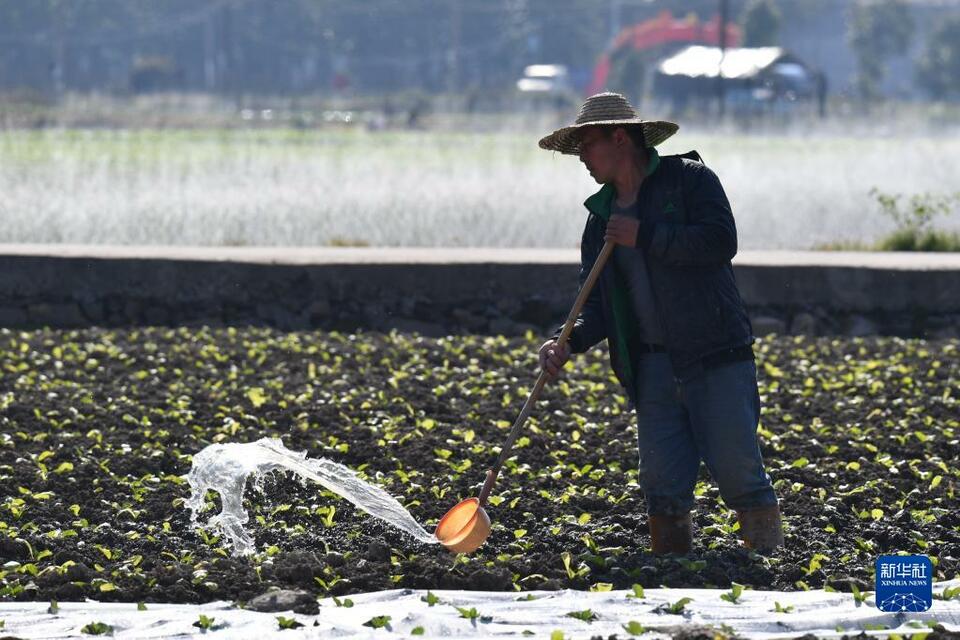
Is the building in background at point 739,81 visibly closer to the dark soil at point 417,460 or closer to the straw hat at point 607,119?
the dark soil at point 417,460

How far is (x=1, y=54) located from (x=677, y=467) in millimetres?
71954

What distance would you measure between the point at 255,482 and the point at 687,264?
200 cm

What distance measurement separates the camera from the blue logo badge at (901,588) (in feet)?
13.9

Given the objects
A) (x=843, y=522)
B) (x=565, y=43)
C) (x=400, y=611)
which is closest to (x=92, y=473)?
(x=400, y=611)

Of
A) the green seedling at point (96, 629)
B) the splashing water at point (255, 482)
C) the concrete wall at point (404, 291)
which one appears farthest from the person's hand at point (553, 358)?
the concrete wall at point (404, 291)

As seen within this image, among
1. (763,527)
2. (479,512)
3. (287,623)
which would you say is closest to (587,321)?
(479,512)

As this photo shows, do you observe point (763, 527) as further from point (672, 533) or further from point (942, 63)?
point (942, 63)

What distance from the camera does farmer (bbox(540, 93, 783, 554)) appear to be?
15.8 feet

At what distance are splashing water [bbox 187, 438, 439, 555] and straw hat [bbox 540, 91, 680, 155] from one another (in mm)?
1317

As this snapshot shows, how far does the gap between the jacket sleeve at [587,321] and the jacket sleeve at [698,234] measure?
0.35 m

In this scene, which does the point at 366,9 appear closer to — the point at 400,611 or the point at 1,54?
the point at 1,54

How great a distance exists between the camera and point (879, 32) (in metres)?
77.0

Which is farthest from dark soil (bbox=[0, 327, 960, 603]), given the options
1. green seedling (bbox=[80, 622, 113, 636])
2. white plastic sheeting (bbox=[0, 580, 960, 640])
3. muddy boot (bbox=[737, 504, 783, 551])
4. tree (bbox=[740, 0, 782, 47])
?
tree (bbox=[740, 0, 782, 47])

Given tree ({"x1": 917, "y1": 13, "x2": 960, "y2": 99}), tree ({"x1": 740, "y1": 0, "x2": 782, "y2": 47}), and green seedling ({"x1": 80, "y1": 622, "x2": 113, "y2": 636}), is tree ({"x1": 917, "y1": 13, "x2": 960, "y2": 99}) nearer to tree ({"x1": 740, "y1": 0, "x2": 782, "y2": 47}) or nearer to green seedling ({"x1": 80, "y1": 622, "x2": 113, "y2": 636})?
tree ({"x1": 740, "y1": 0, "x2": 782, "y2": 47})
